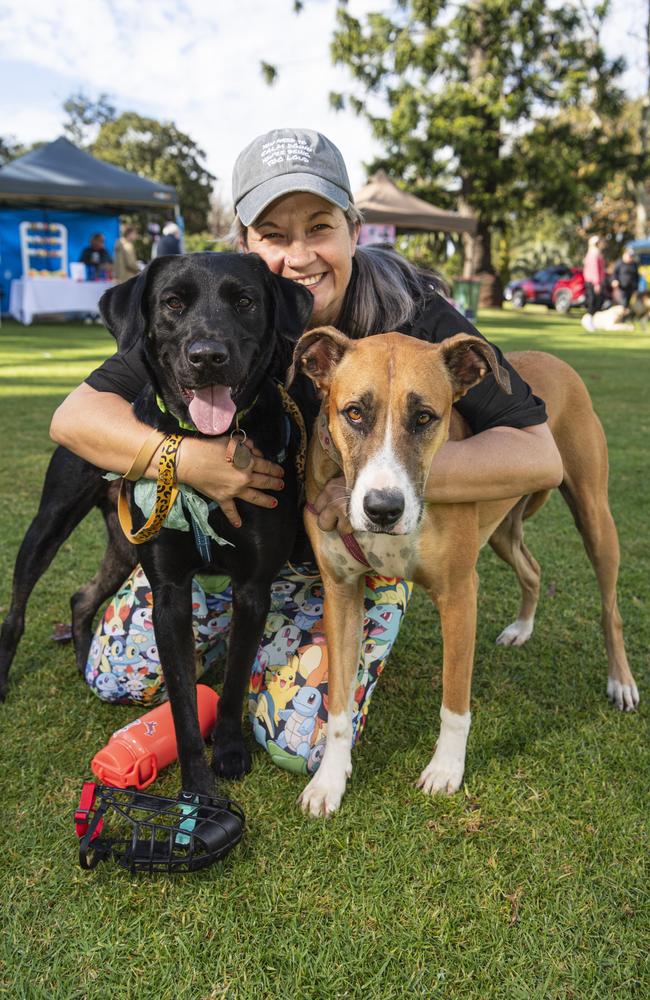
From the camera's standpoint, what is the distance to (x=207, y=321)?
245cm

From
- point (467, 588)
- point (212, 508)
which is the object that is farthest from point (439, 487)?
point (212, 508)

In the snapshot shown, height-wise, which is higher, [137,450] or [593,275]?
[593,275]

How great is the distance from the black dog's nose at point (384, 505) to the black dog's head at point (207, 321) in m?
0.61

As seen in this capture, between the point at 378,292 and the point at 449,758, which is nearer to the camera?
the point at 449,758

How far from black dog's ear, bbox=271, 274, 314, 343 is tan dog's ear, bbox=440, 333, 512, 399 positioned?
52cm

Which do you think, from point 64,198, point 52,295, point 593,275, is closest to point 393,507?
point 52,295

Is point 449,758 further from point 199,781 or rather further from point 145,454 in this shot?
point 145,454

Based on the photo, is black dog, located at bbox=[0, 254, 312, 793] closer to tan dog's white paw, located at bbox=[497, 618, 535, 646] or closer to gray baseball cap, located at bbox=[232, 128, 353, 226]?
gray baseball cap, located at bbox=[232, 128, 353, 226]

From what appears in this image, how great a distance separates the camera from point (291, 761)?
272 cm

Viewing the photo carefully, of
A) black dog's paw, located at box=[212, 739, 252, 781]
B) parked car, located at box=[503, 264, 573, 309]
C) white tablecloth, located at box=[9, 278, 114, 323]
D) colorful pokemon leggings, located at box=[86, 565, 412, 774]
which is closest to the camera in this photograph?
black dog's paw, located at box=[212, 739, 252, 781]

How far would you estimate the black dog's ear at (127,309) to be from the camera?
98.9 inches

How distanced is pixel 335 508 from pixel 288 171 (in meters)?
1.20

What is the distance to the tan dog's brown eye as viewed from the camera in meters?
2.36

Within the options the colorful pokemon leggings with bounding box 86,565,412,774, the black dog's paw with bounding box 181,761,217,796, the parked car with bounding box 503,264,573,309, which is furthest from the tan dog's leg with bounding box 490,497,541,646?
the parked car with bounding box 503,264,573,309
